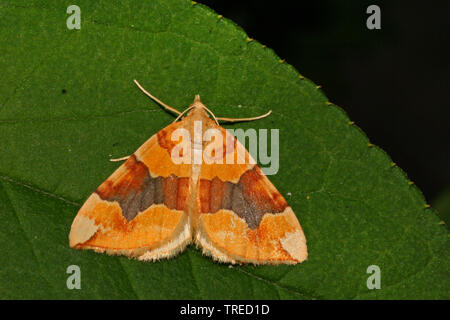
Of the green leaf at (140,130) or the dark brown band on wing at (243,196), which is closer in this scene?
the green leaf at (140,130)

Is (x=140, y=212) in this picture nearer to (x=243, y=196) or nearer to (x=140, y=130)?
(x=140, y=130)

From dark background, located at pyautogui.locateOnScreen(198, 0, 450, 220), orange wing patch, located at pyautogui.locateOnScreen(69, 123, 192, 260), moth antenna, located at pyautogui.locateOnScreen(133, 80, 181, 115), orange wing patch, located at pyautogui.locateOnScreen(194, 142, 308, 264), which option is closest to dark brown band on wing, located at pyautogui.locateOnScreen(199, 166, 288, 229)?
orange wing patch, located at pyautogui.locateOnScreen(194, 142, 308, 264)

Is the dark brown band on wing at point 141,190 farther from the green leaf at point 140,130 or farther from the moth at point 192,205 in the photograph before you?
the green leaf at point 140,130

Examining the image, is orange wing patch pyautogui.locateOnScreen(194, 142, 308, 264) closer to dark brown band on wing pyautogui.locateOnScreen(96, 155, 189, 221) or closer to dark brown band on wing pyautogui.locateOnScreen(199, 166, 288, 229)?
dark brown band on wing pyautogui.locateOnScreen(199, 166, 288, 229)

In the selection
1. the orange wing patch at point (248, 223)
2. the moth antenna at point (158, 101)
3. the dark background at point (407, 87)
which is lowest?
the orange wing patch at point (248, 223)

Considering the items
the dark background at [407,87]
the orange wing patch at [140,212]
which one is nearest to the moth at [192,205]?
the orange wing patch at [140,212]

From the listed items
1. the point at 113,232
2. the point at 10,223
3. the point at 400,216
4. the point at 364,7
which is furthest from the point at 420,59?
the point at 10,223


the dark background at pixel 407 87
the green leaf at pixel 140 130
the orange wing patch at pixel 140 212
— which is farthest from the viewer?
the dark background at pixel 407 87
